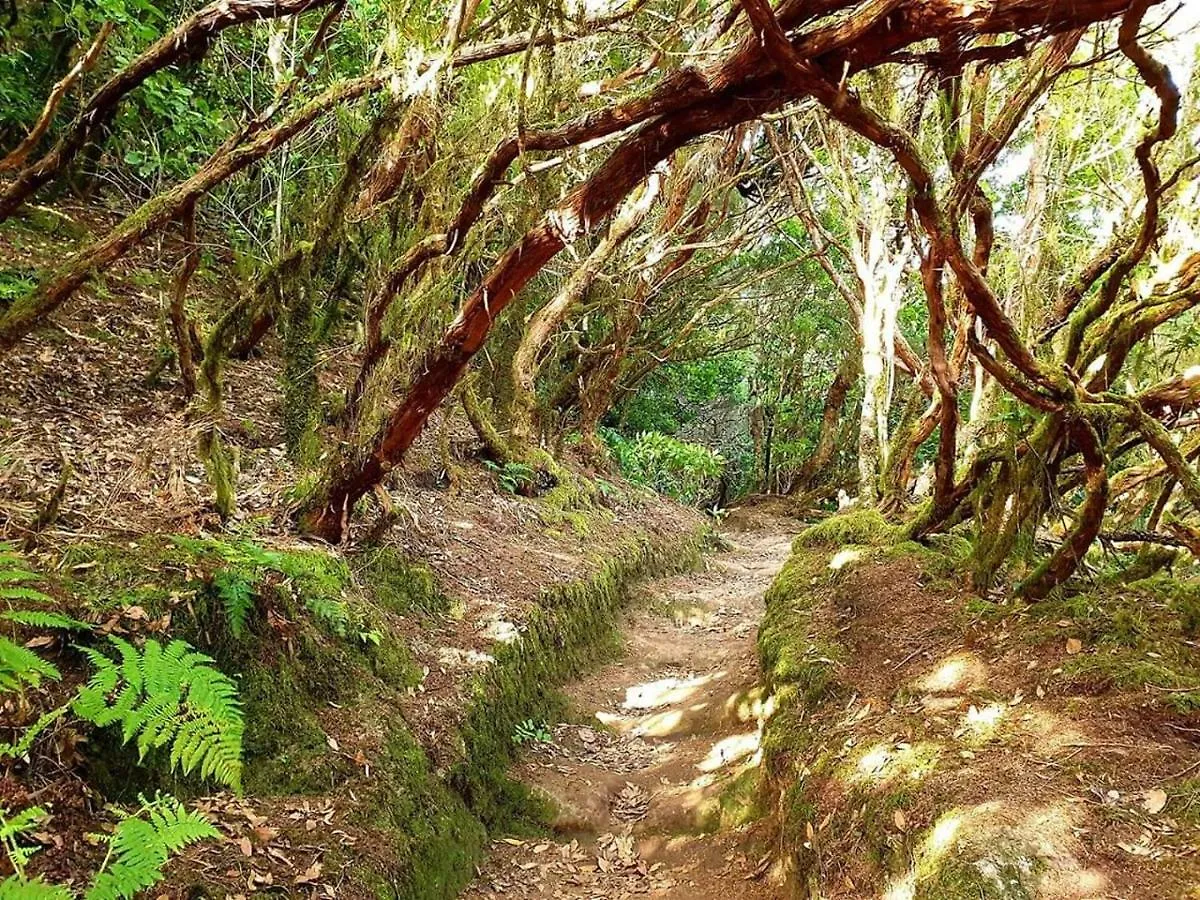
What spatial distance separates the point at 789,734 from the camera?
181 inches

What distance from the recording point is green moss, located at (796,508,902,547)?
7016mm

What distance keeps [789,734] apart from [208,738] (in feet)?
11.3

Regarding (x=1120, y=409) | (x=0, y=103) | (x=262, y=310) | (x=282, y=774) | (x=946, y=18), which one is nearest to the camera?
(x=946, y=18)

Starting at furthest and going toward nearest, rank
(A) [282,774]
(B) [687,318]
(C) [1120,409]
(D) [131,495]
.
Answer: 1. (B) [687,318]
2. (D) [131,495]
3. (C) [1120,409]
4. (A) [282,774]

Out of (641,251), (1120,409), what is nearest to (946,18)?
(1120,409)

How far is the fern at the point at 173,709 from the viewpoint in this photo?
7.86ft

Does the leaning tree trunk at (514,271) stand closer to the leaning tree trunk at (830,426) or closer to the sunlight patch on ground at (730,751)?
the sunlight patch on ground at (730,751)

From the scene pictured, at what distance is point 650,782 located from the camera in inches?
222

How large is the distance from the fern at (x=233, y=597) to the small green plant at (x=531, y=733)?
2658 millimetres

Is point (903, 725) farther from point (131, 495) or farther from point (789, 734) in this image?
point (131, 495)

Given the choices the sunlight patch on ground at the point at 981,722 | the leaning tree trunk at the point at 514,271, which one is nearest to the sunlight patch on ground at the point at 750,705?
the sunlight patch on ground at the point at 981,722

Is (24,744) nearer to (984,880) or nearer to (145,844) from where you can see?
(145,844)

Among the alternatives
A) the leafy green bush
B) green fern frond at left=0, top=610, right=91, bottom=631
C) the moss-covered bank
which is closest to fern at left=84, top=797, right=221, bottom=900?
the moss-covered bank

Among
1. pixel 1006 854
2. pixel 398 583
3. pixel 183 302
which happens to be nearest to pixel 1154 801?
pixel 1006 854
